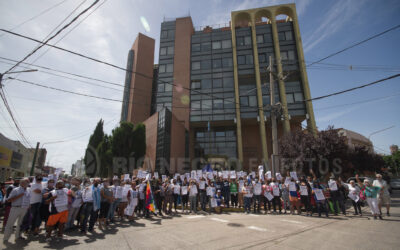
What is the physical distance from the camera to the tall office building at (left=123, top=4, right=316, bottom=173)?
90.4ft

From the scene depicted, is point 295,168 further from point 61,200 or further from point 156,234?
point 61,200

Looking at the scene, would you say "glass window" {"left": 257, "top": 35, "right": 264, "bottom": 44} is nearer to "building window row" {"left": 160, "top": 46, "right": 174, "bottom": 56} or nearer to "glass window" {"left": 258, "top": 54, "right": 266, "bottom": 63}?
"glass window" {"left": 258, "top": 54, "right": 266, "bottom": 63}

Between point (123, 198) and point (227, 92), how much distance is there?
24.5 metres

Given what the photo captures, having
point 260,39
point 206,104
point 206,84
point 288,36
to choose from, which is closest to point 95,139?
point 206,104

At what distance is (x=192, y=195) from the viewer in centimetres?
1051

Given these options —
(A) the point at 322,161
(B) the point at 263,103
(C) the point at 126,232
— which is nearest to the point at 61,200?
(C) the point at 126,232

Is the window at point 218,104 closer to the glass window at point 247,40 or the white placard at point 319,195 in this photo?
the glass window at point 247,40

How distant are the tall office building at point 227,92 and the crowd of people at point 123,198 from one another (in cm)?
1520

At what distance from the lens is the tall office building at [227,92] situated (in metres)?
27.6

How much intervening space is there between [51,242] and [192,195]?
649 centimetres

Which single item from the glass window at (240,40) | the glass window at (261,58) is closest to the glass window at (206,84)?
the glass window at (240,40)

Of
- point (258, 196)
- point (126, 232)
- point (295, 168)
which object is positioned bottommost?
point (126, 232)

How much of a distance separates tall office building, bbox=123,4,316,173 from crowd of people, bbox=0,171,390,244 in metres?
15.2

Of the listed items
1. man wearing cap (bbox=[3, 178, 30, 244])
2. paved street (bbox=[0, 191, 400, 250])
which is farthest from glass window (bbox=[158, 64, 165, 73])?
man wearing cap (bbox=[3, 178, 30, 244])
